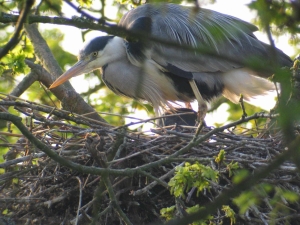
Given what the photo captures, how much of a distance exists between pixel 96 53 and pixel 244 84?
4.63 ft

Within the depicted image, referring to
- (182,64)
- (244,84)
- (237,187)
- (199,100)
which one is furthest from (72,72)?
(237,187)

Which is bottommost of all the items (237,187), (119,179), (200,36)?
Answer: (237,187)

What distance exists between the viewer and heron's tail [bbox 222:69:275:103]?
5.83m

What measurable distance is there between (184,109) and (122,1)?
4.94 feet

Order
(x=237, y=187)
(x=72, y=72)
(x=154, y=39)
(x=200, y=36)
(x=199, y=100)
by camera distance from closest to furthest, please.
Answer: (x=237, y=187) < (x=154, y=39) < (x=72, y=72) < (x=199, y=100) < (x=200, y=36)

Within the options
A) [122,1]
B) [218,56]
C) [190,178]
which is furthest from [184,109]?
[218,56]

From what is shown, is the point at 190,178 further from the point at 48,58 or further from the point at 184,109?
the point at 184,109

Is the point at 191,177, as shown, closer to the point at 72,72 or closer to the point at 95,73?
the point at 72,72

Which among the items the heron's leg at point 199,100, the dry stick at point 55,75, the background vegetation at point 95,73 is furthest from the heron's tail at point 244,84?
the dry stick at point 55,75

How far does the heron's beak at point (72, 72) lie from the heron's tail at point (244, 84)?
51.3 inches

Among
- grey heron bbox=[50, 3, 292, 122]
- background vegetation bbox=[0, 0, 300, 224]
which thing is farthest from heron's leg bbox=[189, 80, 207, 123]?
background vegetation bbox=[0, 0, 300, 224]

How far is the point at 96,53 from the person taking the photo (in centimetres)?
586

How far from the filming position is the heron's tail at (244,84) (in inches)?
229

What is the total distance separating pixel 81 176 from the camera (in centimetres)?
399
